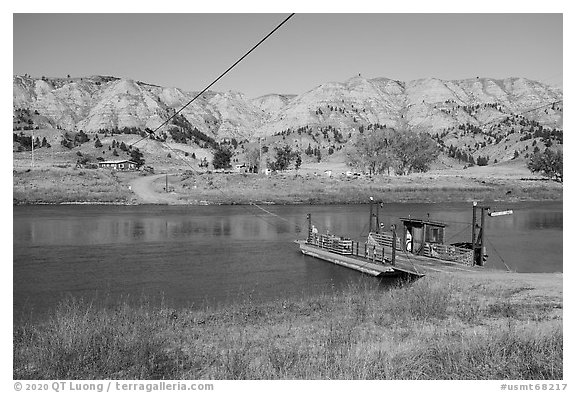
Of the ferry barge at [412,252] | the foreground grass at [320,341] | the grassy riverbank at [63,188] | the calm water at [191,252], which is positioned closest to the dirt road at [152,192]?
the grassy riverbank at [63,188]

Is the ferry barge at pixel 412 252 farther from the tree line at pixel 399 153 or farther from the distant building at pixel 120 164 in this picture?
the tree line at pixel 399 153

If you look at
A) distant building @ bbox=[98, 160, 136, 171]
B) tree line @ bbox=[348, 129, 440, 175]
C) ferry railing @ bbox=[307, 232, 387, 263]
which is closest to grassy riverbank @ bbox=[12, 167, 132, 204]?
distant building @ bbox=[98, 160, 136, 171]

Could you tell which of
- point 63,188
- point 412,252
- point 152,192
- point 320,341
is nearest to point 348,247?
point 412,252

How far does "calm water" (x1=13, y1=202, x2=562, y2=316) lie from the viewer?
20719 mm

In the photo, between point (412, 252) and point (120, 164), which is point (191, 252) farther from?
point (120, 164)

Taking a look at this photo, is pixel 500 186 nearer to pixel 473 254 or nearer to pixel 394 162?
pixel 394 162

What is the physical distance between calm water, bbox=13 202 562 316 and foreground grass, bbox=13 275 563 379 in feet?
12.4

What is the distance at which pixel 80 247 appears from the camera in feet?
98.3

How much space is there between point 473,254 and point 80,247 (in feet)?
65.4

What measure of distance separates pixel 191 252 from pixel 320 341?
61.8 feet

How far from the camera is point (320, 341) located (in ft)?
37.7

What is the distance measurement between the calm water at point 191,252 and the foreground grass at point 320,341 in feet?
12.4
